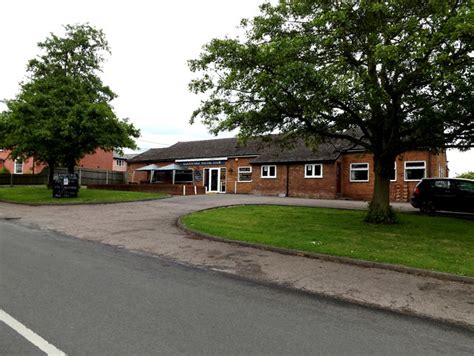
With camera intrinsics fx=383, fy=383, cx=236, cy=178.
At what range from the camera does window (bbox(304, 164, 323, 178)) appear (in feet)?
91.2

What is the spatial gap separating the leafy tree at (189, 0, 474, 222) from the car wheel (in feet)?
15.2

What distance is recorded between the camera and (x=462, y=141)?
1327 cm

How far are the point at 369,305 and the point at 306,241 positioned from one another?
450cm

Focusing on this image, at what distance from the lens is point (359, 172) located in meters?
27.3

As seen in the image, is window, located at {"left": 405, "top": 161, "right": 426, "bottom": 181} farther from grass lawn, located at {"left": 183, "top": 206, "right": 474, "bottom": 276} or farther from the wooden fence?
the wooden fence

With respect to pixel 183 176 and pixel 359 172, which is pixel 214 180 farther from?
pixel 359 172

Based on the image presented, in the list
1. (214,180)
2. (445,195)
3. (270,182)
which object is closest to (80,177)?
(214,180)

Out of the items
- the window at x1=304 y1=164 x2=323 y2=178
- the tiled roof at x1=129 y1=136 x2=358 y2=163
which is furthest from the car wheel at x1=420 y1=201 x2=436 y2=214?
the window at x1=304 y1=164 x2=323 y2=178

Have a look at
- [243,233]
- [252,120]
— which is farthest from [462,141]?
[243,233]

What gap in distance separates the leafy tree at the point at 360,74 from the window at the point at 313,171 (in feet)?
44.8

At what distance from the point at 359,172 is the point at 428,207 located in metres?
9.96

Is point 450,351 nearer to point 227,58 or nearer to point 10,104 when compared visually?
point 227,58

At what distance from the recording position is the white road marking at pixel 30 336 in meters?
3.62

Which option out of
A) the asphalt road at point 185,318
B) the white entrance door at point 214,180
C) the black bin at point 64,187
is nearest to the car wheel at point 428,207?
the asphalt road at point 185,318
